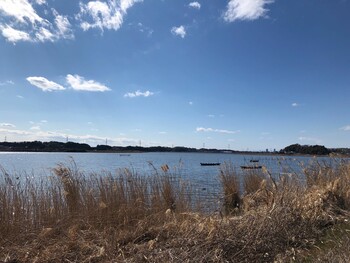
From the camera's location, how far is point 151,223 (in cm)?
652

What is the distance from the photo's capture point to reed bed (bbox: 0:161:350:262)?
196 inches

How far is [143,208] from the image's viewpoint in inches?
290

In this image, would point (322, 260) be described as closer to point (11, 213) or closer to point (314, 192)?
point (314, 192)

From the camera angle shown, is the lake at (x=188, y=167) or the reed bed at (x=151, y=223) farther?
the lake at (x=188, y=167)

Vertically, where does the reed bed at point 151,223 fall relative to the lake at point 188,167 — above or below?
below

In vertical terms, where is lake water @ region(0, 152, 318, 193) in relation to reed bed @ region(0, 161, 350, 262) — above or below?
above

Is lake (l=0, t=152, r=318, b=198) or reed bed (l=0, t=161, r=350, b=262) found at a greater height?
lake (l=0, t=152, r=318, b=198)

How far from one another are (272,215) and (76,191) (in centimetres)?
391

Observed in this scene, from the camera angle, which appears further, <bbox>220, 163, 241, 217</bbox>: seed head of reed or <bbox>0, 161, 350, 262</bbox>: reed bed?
<bbox>220, 163, 241, 217</bbox>: seed head of reed

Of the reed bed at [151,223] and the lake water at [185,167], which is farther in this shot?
the lake water at [185,167]

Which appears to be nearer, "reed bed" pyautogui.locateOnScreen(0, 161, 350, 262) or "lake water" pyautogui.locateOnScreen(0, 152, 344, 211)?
"reed bed" pyautogui.locateOnScreen(0, 161, 350, 262)

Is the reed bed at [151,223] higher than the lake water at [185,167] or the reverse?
the reverse

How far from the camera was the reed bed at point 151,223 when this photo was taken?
498 centimetres

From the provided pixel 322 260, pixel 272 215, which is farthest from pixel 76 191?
pixel 322 260
